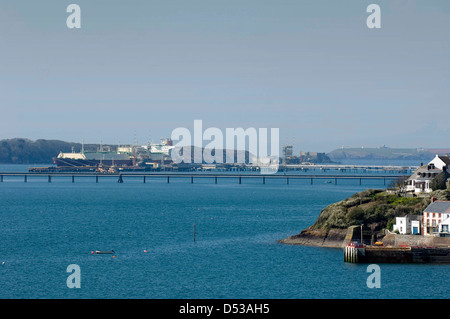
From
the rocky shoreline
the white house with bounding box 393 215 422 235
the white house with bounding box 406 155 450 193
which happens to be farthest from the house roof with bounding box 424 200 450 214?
the white house with bounding box 406 155 450 193

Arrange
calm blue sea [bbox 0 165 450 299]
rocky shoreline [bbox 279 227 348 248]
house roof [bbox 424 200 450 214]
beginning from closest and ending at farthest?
1. calm blue sea [bbox 0 165 450 299]
2. house roof [bbox 424 200 450 214]
3. rocky shoreline [bbox 279 227 348 248]

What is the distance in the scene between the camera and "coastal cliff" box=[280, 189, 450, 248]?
79812 mm

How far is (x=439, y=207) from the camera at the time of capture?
74688 mm

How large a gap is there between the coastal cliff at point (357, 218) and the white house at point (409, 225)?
2.58 metres

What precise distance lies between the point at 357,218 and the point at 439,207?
31.5 ft

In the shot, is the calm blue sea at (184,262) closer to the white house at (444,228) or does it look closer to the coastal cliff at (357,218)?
the coastal cliff at (357,218)

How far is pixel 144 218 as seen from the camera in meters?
116

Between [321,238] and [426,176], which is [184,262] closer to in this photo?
[321,238]

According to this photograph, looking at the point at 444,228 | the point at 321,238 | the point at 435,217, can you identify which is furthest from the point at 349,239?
the point at 444,228

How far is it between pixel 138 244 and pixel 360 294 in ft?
110

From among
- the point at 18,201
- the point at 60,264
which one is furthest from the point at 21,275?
the point at 18,201

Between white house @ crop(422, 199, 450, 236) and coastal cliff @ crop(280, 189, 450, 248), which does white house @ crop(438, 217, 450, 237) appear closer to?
white house @ crop(422, 199, 450, 236)

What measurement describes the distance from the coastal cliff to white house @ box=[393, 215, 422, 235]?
8.48 feet

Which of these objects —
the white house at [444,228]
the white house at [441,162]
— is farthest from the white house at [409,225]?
the white house at [441,162]
